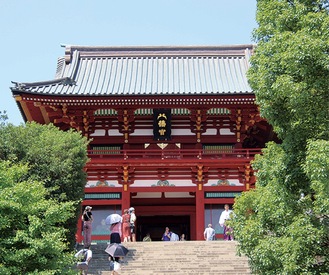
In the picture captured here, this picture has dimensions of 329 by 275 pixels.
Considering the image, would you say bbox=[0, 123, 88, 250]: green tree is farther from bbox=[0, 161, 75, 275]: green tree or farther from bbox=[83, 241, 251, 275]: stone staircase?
bbox=[0, 161, 75, 275]: green tree

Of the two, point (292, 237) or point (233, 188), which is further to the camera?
point (233, 188)

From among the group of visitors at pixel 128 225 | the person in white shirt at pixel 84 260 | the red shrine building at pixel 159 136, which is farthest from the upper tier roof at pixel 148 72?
the person in white shirt at pixel 84 260

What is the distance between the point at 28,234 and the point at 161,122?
1484 cm

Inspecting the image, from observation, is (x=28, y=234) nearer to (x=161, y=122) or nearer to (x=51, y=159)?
(x=51, y=159)

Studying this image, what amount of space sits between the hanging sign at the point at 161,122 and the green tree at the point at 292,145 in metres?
14.2

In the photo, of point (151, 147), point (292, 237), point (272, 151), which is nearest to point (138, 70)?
point (151, 147)

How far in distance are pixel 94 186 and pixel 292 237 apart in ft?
52.6

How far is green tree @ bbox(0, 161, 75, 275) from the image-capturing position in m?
13.9

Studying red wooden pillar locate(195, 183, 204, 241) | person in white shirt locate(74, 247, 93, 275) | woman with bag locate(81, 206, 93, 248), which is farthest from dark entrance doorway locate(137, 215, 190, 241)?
person in white shirt locate(74, 247, 93, 275)

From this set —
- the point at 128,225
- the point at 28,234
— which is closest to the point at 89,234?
the point at 128,225

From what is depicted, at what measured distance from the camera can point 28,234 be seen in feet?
46.9

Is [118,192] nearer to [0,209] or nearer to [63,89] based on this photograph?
[63,89]

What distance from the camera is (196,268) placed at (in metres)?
19.1

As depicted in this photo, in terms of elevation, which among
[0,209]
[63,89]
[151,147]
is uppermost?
[63,89]
